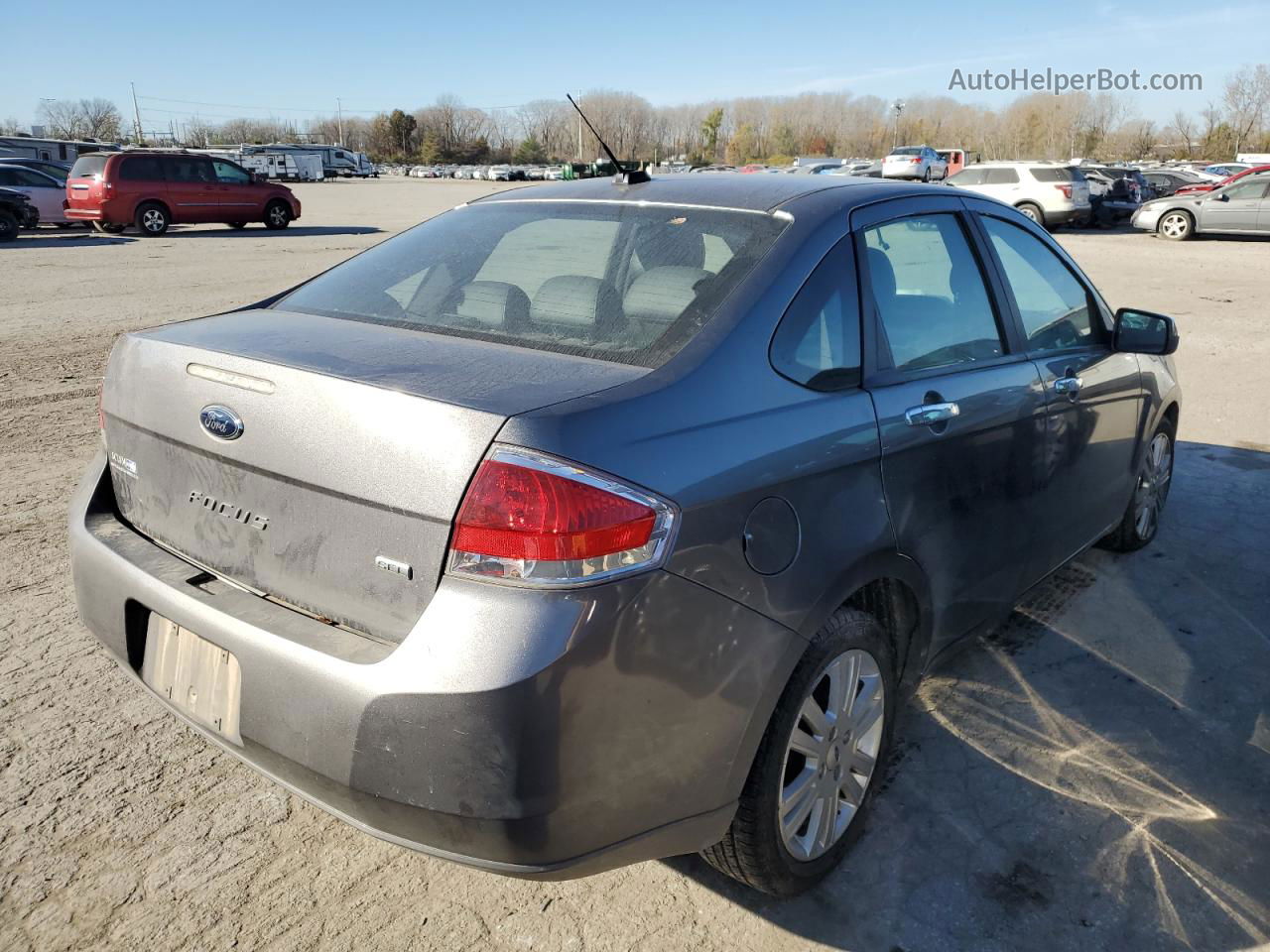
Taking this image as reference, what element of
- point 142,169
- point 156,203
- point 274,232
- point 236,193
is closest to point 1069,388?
point 142,169

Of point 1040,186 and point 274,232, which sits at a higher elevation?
point 1040,186

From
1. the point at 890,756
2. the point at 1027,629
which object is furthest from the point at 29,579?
the point at 1027,629

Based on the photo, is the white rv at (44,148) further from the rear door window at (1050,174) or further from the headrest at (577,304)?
the headrest at (577,304)

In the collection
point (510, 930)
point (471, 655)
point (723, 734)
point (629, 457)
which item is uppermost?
point (629, 457)

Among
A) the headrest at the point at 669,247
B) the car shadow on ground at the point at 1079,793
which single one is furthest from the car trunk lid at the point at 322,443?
the car shadow on ground at the point at 1079,793

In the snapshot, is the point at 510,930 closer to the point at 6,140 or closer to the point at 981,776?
the point at 981,776

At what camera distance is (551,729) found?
176 centimetres

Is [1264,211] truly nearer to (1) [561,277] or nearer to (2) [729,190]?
(2) [729,190]

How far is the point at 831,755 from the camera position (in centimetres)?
243

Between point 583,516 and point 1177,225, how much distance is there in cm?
2681

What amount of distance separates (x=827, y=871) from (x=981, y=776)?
2.29 ft

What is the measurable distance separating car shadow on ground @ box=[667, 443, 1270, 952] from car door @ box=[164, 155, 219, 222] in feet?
73.4

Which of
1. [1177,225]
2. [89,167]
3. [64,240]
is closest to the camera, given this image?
[64,240]

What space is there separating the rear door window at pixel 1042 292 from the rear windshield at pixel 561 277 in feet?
3.92
